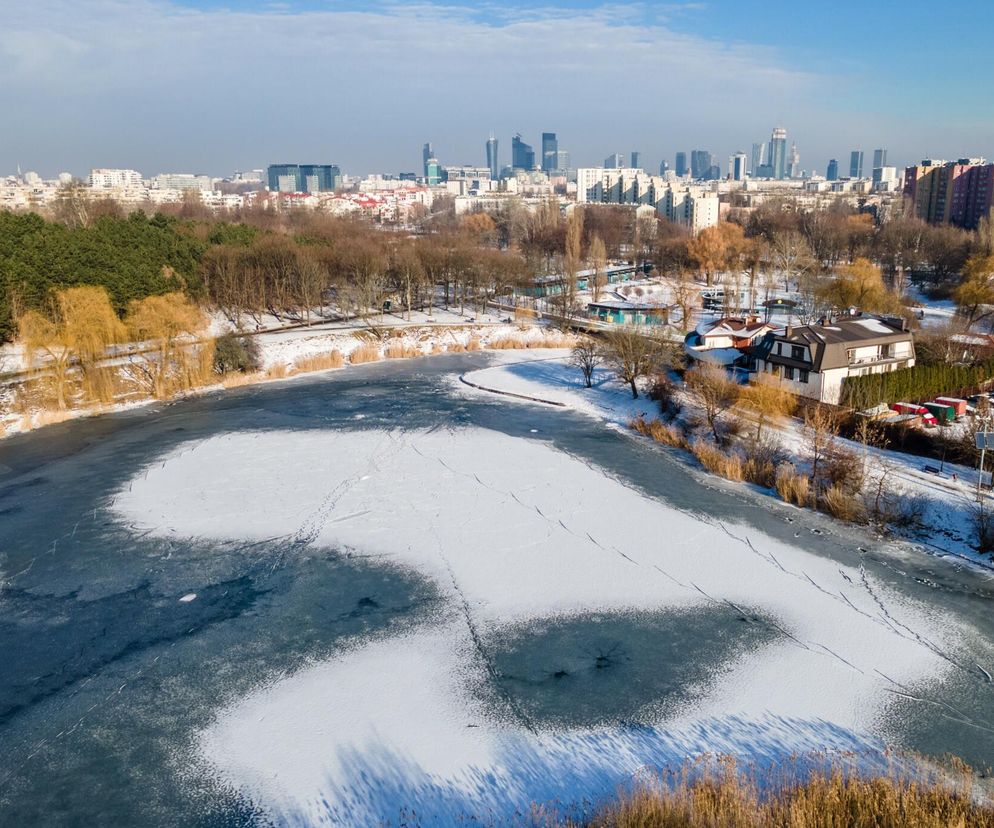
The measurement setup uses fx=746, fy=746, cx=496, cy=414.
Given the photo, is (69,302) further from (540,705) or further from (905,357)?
(905,357)

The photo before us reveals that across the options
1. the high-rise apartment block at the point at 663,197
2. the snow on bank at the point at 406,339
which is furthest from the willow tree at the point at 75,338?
the high-rise apartment block at the point at 663,197

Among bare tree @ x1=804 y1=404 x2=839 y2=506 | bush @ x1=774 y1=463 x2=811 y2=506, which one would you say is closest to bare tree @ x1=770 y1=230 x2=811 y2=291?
bare tree @ x1=804 y1=404 x2=839 y2=506

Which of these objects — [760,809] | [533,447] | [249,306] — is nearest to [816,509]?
[533,447]

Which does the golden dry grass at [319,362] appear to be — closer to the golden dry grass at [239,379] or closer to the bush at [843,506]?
the golden dry grass at [239,379]

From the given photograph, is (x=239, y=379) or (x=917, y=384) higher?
(x=917, y=384)

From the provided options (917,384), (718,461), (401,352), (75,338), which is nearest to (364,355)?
(401,352)

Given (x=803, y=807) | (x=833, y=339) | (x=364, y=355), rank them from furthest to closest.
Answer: (x=364, y=355) < (x=833, y=339) < (x=803, y=807)

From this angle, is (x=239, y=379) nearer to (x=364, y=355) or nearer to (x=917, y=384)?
(x=364, y=355)
